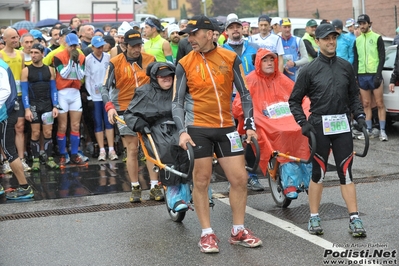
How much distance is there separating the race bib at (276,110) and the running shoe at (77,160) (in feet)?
13.9

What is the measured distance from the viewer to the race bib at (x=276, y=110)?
30.3ft

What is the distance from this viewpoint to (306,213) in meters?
8.45

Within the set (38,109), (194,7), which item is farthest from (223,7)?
(38,109)

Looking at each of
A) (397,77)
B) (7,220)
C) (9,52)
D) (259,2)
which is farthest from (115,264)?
(259,2)

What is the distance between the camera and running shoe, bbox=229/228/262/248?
23.1ft

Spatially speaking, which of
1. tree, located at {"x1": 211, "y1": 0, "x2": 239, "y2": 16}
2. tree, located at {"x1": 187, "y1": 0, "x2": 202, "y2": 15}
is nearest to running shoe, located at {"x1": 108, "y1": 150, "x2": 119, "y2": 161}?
tree, located at {"x1": 211, "y1": 0, "x2": 239, "y2": 16}

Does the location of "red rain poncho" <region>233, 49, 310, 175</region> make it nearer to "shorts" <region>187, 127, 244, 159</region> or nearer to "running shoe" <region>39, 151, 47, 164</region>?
"shorts" <region>187, 127, 244, 159</region>

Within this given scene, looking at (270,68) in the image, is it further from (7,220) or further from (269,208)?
(7,220)

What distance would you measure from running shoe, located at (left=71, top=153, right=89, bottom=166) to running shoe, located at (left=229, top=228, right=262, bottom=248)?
5.74 meters

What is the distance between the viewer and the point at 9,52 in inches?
469

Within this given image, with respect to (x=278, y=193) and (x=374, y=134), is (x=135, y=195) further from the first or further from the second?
(x=374, y=134)

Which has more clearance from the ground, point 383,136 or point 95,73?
point 95,73

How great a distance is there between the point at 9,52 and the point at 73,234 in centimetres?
490

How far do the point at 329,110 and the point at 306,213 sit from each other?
1489mm
